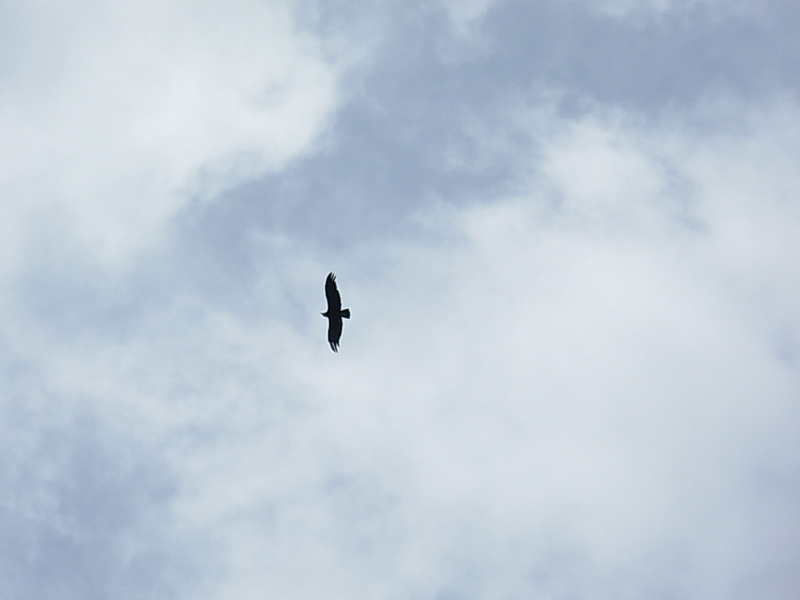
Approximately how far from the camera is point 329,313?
5272cm

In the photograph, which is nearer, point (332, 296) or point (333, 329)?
point (332, 296)

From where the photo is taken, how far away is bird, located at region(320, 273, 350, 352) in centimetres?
5131

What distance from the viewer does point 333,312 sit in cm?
5272

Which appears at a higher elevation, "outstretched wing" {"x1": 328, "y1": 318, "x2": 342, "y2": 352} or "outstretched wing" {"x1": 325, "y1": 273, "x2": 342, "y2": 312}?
Answer: "outstretched wing" {"x1": 325, "y1": 273, "x2": 342, "y2": 312}

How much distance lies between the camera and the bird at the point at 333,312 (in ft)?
168

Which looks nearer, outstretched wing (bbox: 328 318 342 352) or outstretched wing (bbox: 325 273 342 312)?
outstretched wing (bbox: 325 273 342 312)

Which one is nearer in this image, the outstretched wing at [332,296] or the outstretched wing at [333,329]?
the outstretched wing at [332,296]

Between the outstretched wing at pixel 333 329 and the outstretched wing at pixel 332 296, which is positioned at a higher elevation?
the outstretched wing at pixel 332 296
